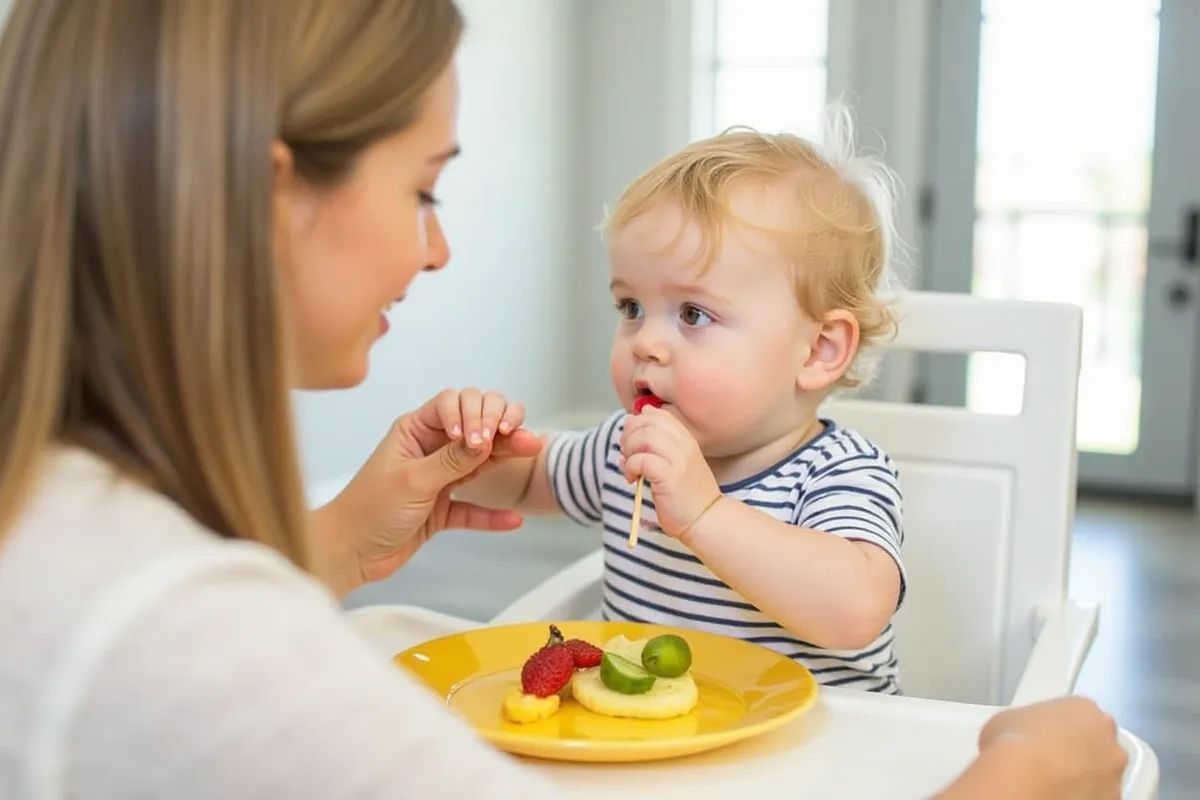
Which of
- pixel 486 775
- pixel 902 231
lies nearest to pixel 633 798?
pixel 486 775

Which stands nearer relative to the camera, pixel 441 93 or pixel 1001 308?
pixel 441 93

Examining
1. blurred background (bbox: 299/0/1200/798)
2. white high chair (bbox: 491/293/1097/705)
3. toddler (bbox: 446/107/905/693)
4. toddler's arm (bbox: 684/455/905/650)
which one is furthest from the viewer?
blurred background (bbox: 299/0/1200/798)

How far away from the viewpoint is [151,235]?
1.95 ft

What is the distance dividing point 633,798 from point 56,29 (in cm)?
53

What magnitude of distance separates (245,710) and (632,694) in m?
0.44

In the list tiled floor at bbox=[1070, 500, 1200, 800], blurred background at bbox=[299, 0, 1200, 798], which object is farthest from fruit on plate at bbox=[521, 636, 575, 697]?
blurred background at bbox=[299, 0, 1200, 798]

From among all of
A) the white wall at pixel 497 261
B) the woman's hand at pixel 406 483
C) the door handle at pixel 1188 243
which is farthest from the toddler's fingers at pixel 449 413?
the door handle at pixel 1188 243

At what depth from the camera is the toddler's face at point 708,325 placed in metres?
1.17

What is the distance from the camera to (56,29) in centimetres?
61

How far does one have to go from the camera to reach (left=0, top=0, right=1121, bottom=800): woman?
511mm

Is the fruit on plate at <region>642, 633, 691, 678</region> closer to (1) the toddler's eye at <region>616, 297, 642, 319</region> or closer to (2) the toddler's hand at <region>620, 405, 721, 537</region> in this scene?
(2) the toddler's hand at <region>620, 405, 721, 537</region>

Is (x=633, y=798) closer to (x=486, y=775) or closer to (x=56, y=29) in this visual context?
(x=486, y=775)

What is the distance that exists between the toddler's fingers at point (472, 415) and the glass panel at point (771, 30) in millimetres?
4228

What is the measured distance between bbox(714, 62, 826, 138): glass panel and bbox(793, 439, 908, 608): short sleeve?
4.08 meters
